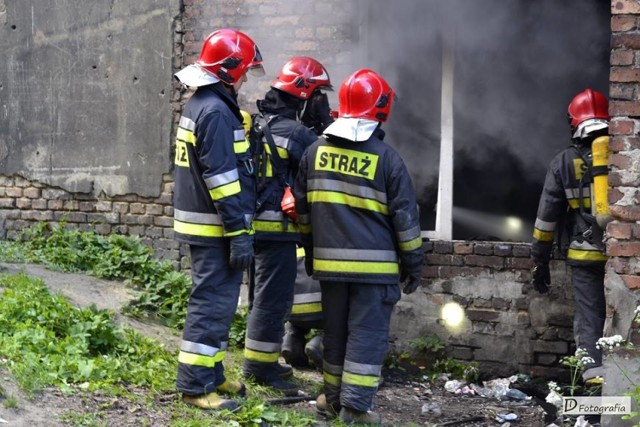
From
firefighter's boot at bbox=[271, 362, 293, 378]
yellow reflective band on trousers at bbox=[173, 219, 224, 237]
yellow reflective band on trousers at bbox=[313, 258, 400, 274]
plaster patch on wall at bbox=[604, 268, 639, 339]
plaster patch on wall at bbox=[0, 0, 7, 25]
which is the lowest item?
firefighter's boot at bbox=[271, 362, 293, 378]

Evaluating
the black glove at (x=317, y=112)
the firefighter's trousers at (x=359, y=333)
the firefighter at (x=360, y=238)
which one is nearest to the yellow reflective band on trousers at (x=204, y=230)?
the firefighter at (x=360, y=238)

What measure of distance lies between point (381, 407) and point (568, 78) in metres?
3.32

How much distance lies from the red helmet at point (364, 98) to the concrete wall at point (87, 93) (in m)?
2.91

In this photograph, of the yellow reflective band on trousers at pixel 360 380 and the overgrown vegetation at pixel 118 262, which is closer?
the yellow reflective band on trousers at pixel 360 380

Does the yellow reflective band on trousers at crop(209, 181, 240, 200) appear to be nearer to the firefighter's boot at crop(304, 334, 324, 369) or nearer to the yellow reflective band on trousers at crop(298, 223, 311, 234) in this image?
the yellow reflective band on trousers at crop(298, 223, 311, 234)

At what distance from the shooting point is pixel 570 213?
6551 millimetres

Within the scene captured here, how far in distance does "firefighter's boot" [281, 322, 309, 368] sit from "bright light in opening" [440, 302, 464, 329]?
1127 millimetres

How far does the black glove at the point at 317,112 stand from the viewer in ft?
22.1

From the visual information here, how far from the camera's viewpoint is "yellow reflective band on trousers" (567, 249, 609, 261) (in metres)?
6.31

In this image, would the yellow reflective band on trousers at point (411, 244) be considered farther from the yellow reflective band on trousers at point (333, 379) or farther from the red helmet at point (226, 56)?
the red helmet at point (226, 56)

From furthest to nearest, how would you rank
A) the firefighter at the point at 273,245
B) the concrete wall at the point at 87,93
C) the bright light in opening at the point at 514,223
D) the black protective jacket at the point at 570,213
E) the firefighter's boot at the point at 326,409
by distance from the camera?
the concrete wall at the point at 87,93, the bright light in opening at the point at 514,223, the black protective jacket at the point at 570,213, the firefighter at the point at 273,245, the firefighter's boot at the point at 326,409

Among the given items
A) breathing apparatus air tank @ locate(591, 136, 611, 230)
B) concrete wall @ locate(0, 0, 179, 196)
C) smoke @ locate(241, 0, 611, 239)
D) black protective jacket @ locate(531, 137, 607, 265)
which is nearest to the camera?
breathing apparatus air tank @ locate(591, 136, 611, 230)

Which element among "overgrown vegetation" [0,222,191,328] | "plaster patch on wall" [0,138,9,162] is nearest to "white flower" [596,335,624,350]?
"overgrown vegetation" [0,222,191,328]

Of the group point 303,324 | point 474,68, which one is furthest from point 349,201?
point 474,68
